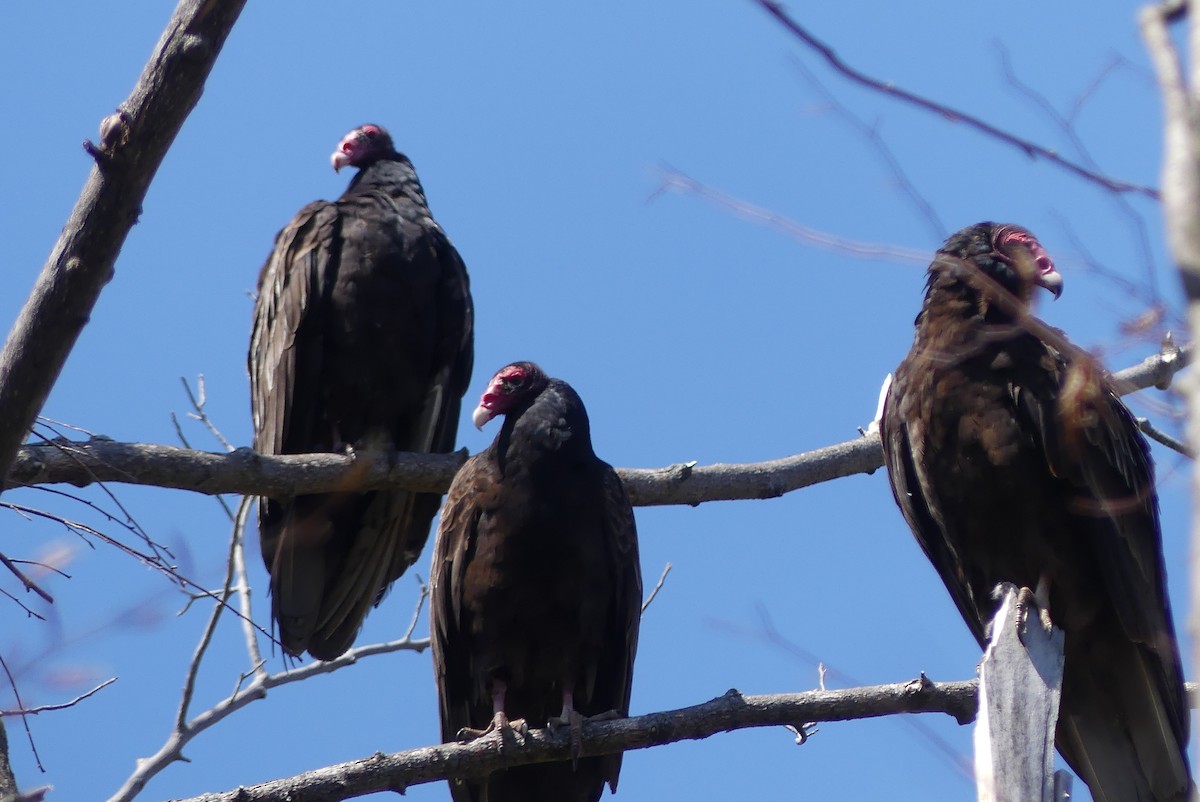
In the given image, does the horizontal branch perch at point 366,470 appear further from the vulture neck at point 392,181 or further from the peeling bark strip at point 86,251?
the vulture neck at point 392,181

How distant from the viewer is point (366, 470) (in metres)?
4.38

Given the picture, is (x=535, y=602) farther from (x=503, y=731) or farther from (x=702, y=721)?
(x=702, y=721)

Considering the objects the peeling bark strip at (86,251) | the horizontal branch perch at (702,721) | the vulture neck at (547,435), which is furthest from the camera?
the vulture neck at (547,435)

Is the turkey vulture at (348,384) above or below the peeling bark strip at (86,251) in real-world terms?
above

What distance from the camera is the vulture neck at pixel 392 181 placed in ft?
18.5

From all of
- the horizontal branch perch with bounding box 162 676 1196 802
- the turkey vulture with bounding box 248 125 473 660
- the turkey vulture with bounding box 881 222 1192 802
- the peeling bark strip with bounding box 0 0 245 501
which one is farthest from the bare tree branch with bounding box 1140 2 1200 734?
the turkey vulture with bounding box 248 125 473 660

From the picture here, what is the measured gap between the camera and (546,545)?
4004mm

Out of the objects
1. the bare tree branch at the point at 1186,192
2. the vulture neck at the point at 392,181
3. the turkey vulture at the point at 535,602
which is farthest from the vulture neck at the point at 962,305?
the bare tree branch at the point at 1186,192

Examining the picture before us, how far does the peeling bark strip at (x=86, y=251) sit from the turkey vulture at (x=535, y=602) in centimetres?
188

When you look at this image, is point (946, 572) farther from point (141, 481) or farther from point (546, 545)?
point (141, 481)

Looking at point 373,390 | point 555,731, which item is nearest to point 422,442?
point 373,390

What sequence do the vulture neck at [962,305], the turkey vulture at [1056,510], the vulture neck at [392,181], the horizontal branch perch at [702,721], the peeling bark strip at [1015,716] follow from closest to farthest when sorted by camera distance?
1. the peeling bark strip at [1015,716]
2. the horizontal branch perch at [702,721]
3. the turkey vulture at [1056,510]
4. the vulture neck at [962,305]
5. the vulture neck at [392,181]

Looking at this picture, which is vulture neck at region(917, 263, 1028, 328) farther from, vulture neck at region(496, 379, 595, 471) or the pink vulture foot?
the pink vulture foot

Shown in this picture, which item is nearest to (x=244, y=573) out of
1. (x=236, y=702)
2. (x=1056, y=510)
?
(x=236, y=702)
